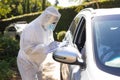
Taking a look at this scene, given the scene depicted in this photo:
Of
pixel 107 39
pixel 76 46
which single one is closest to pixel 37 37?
pixel 76 46

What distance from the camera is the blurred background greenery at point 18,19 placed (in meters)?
11.7

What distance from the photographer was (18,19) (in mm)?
39812

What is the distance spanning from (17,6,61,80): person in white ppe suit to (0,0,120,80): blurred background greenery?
3.86 metres

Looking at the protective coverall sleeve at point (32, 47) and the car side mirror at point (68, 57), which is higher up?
the car side mirror at point (68, 57)

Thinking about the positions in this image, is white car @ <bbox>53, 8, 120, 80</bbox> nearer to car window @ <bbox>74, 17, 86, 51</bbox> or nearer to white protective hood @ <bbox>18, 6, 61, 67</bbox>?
car window @ <bbox>74, 17, 86, 51</bbox>

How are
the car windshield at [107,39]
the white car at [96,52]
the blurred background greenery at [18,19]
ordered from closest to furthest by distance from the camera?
the white car at [96,52] → the car windshield at [107,39] → the blurred background greenery at [18,19]

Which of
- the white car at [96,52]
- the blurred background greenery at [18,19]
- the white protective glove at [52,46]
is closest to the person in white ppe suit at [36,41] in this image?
the white protective glove at [52,46]

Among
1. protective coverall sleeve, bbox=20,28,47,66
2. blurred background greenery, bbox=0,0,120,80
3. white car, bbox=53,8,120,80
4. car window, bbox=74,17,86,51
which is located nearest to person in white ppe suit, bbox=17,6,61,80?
protective coverall sleeve, bbox=20,28,47,66

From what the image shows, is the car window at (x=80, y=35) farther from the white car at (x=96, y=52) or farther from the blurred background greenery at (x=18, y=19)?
the blurred background greenery at (x=18, y=19)

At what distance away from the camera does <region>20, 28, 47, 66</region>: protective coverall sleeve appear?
249 inches

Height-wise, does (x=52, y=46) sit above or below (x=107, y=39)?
below

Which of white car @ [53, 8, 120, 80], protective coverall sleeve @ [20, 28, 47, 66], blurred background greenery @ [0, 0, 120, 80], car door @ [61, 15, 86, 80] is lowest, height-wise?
blurred background greenery @ [0, 0, 120, 80]

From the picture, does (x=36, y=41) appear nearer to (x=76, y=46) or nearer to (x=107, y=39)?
(x=76, y=46)

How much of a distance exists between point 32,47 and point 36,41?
0.38 feet
